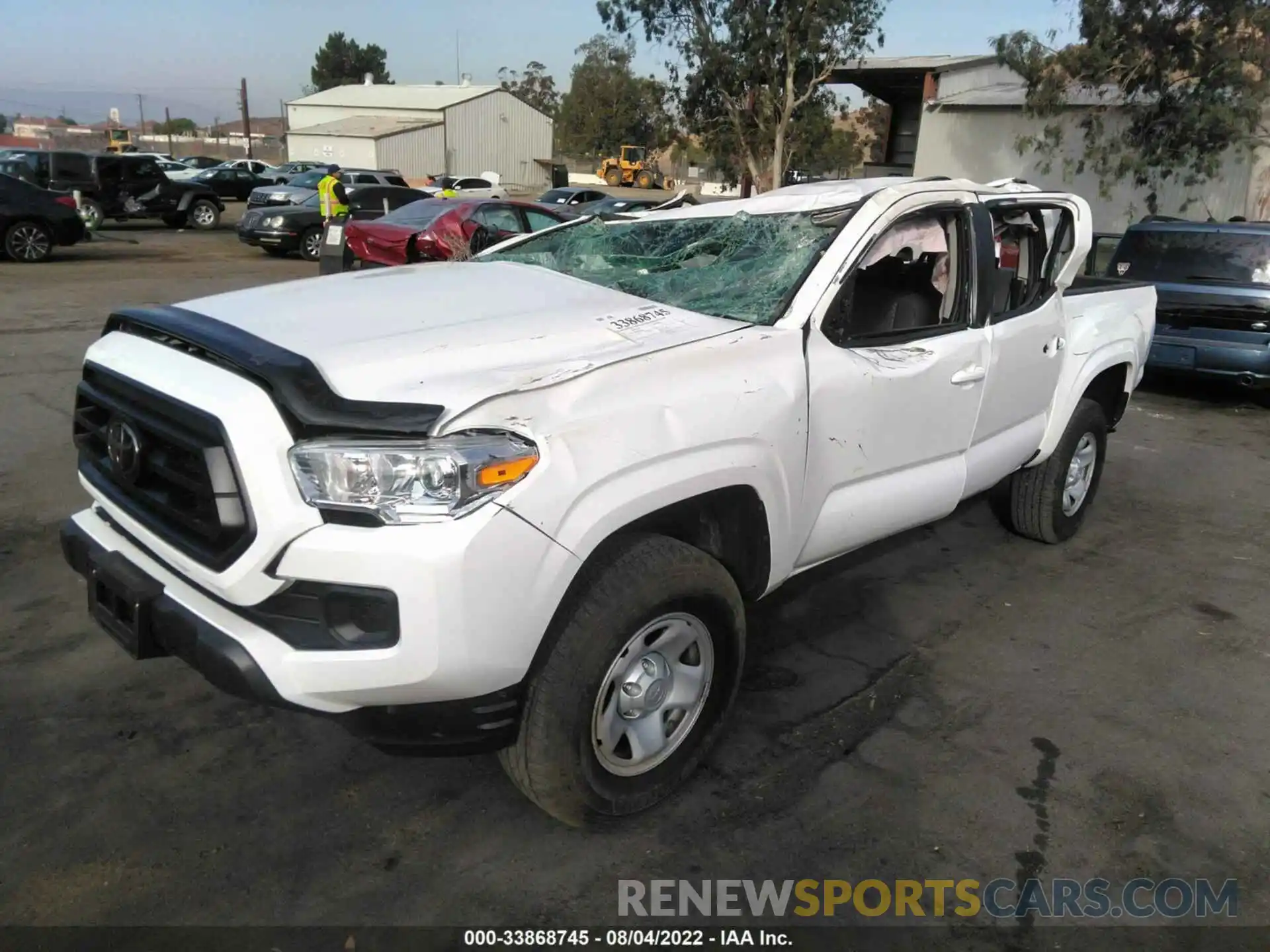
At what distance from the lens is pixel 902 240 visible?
12.8 feet

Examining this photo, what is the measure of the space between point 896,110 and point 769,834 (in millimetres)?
31064

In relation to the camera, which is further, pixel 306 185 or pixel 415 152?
→ pixel 415 152

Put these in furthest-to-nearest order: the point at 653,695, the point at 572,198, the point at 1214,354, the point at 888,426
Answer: the point at 572,198 → the point at 1214,354 → the point at 888,426 → the point at 653,695

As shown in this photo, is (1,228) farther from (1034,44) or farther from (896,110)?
(896,110)

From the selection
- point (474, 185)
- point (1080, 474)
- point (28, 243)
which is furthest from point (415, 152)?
point (1080, 474)

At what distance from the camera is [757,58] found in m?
26.2

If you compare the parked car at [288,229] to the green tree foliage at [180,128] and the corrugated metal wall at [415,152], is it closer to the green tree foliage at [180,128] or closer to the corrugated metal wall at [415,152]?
the corrugated metal wall at [415,152]

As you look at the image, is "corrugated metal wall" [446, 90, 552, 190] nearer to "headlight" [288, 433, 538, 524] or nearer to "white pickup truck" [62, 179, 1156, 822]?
"white pickup truck" [62, 179, 1156, 822]

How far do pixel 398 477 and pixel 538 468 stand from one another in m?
0.33

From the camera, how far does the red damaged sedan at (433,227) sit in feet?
45.7

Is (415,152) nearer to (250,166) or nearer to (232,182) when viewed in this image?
(250,166)

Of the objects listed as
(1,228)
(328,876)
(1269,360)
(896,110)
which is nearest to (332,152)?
(896,110)

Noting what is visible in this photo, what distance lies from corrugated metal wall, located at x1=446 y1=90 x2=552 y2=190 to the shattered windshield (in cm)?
5394

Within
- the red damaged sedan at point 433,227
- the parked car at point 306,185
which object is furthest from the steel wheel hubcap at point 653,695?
the parked car at point 306,185
